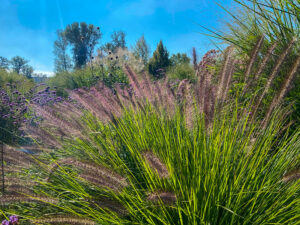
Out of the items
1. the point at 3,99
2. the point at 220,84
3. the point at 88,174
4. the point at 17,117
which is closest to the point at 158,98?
the point at 220,84

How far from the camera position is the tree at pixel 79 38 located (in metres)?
59.0

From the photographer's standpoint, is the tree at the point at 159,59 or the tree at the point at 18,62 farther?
the tree at the point at 18,62

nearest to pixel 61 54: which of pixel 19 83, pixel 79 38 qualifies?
pixel 79 38

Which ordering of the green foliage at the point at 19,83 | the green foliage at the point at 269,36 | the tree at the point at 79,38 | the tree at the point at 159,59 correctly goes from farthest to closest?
the tree at the point at 79,38
the tree at the point at 159,59
the green foliage at the point at 19,83
the green foliage at the point at 269,36

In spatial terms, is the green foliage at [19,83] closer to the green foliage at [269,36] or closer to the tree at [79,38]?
the green foliage at [269,36]

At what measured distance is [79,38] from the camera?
200 feet

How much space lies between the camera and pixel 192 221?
1.34 meters

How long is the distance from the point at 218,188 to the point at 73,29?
222 feet

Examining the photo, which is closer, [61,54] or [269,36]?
[269,36]

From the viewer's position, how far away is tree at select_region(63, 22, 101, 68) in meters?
59.0

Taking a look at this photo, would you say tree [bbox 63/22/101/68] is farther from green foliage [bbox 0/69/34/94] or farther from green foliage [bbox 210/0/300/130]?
green foliage [bbox 210/0/300/130]

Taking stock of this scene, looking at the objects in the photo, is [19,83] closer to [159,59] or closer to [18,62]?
[159,59]

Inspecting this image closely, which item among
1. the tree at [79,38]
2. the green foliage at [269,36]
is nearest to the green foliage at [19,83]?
the green foliage at [269,36]

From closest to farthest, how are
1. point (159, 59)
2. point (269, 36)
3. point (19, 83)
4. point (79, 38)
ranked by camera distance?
1. point (269, 36)
2. point (19, 83)
3. point (159, 59)
4. point (79, 38)
